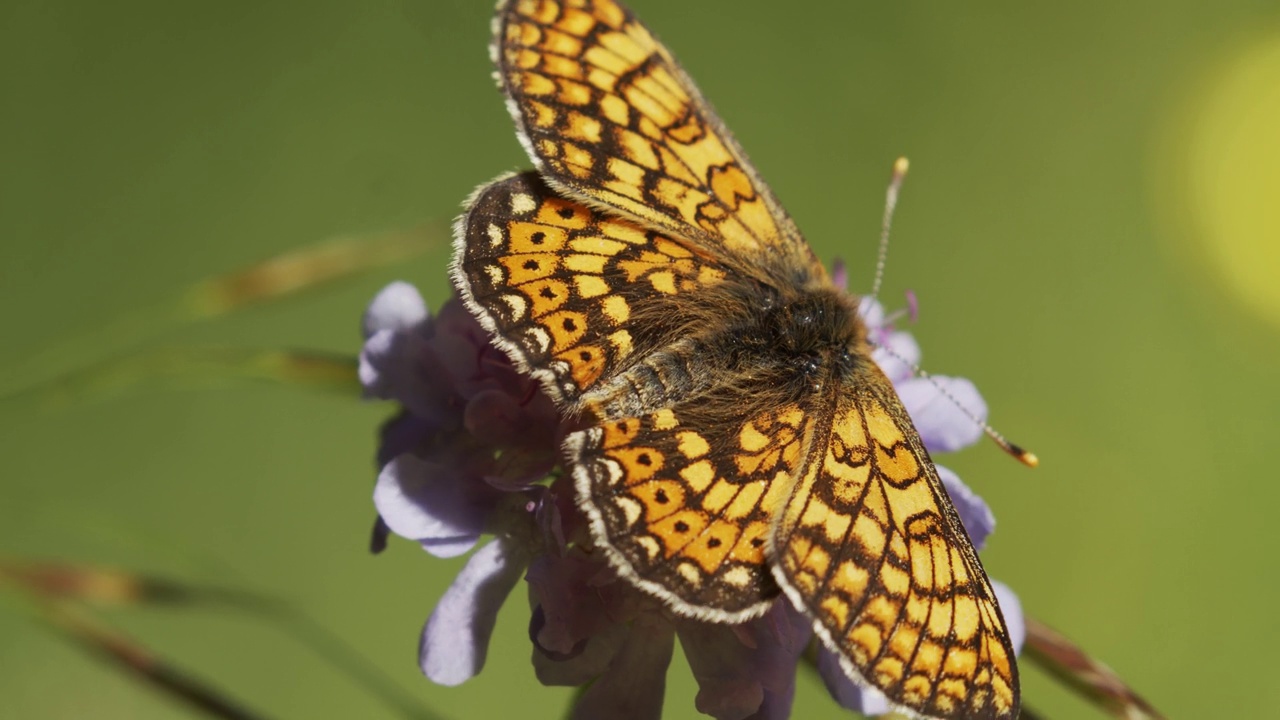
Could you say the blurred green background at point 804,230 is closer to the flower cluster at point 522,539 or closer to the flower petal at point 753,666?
the flower cluster at point 522,539

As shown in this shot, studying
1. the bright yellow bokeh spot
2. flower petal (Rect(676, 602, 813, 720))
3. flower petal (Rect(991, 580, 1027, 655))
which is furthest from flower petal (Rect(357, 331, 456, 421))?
the bright yellow bokeh spot

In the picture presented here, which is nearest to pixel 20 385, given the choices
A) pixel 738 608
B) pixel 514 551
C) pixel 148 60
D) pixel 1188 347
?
pixel 514 551

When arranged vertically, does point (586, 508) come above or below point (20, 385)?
above

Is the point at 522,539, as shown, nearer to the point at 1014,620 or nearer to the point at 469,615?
the point at 469,615

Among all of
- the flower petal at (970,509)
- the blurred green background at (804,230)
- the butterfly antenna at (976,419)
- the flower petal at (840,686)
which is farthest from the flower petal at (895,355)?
the blurred green background at (804,230)

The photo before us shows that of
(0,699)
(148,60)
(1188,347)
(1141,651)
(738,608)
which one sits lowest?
(0,699)

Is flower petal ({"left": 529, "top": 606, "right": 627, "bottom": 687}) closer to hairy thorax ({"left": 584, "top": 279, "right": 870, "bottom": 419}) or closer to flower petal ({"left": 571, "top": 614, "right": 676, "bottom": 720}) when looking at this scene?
flower petal ({"left": 571, "top": 614, "right": 676, "bottom": 720})

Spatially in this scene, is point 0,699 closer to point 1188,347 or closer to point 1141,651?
point 1141,651
